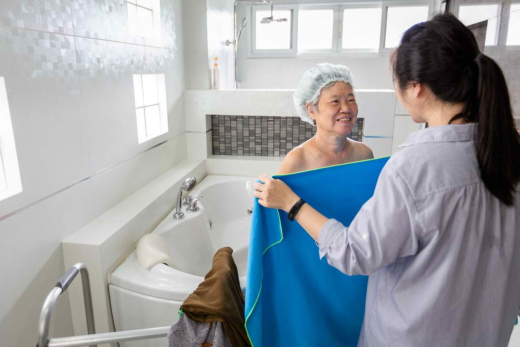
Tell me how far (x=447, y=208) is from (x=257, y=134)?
248 cm

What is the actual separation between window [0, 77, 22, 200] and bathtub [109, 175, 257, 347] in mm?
561

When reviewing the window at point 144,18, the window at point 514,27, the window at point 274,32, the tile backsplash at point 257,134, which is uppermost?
the window at point 274,32

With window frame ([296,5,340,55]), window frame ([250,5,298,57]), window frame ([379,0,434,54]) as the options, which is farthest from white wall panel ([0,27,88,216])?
window frame ([379,0,434,54])

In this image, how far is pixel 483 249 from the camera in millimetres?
755

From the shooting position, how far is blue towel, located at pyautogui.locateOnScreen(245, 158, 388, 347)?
111 centimetres

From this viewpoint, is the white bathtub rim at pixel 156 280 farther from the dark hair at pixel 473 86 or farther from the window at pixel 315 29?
the window at pixel 315 29

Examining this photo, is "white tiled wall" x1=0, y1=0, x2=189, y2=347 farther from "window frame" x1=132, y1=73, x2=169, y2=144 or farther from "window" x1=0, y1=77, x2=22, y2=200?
"window frame" x1=132, y1=73, x2=169, y2=144

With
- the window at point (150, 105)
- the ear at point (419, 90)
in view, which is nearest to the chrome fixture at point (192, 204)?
the window at point (150, 105)

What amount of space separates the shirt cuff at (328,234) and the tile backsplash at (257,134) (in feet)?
7.44

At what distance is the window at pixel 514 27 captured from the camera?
5.53 ft

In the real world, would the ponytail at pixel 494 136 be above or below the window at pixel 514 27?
below

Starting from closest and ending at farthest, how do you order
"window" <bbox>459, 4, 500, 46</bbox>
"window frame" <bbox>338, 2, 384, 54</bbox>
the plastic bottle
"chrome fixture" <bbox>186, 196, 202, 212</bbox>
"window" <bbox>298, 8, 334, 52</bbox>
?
"window" <bbox>459, 4, 500, 46</bbox> < "chrome fixture" <bbox>186, 196, 202, 212</bbox> < the plastic bottle < "window frame" <bbox>338, 2, 384, 54</bbox> < "window" <bbox>298, 8, 334, 52</bbox>

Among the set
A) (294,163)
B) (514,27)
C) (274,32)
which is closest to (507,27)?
(514,27)

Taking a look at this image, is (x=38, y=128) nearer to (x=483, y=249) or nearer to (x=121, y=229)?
(x=121, y=229)
